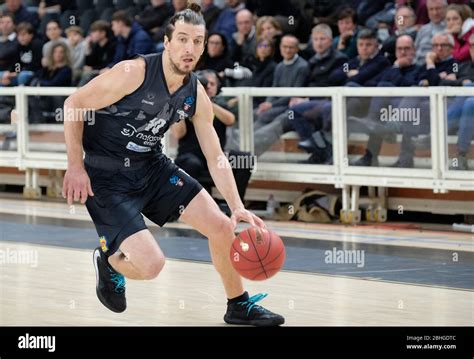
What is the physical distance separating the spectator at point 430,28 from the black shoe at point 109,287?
20.4ft

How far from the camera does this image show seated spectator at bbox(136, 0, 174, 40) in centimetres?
1656

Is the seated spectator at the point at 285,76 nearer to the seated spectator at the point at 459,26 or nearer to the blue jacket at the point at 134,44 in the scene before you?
the seated spectator at the point at 459,26

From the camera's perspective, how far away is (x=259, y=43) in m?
14.1

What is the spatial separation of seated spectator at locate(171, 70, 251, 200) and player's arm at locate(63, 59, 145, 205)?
5.70m

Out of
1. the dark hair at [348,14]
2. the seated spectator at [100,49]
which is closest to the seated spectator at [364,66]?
the dark hair at [348,14]

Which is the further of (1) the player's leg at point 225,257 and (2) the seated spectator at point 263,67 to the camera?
(2) the seated spectator at point 263,67

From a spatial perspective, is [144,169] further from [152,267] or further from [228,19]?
[228,19]

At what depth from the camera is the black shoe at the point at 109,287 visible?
24.8 feet

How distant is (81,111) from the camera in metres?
7.12

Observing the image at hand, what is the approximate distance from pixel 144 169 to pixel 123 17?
8911 mm

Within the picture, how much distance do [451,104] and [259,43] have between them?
10.9 ft

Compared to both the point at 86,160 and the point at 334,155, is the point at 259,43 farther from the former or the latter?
the point at 86,160

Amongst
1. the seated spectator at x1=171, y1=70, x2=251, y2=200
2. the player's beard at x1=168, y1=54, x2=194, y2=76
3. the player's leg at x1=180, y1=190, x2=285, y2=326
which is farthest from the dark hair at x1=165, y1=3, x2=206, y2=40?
the seated spectator at x1=171, y1=70, x2=251, y2=200
